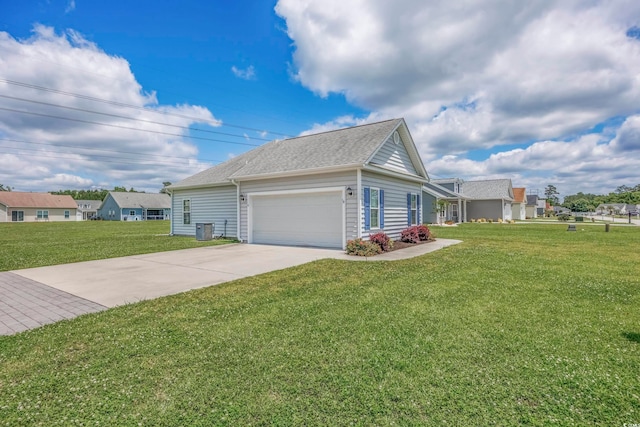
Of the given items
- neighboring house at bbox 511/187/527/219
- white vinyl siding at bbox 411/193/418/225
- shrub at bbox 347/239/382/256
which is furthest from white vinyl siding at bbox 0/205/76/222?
neighboring house at bbox 511/187/527/219

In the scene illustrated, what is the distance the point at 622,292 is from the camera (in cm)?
569

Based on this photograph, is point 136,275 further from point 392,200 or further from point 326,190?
point 392,200

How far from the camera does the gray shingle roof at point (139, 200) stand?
56.6 meters

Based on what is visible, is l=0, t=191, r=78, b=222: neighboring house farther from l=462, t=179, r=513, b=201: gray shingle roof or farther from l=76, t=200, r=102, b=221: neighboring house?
l=462, t=179, r=513, b=201: gray shingle roof

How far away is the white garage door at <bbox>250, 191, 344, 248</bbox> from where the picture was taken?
39.8 ft

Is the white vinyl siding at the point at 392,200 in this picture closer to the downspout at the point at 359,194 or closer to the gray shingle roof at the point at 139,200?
the downspout at the point at 359,194

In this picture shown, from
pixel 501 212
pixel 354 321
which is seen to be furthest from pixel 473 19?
pixel 501 212

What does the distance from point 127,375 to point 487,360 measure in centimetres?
362

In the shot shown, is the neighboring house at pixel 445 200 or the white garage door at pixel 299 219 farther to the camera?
the neighboring house at pixel 445 200

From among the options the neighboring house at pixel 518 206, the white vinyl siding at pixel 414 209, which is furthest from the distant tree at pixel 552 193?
the white vinyl siding at pixel 414 209

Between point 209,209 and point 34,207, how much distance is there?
54963 mm

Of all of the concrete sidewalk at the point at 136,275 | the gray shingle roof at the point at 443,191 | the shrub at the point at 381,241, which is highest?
the gray shingle roof at the point at 443,191

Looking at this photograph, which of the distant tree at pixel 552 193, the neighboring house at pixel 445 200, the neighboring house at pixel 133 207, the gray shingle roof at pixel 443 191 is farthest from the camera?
the distant tree at pixel 552 193

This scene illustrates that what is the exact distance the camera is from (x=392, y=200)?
13312mm
